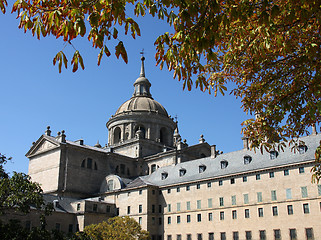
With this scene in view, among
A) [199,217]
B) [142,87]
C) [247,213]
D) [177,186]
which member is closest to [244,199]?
[247,213]

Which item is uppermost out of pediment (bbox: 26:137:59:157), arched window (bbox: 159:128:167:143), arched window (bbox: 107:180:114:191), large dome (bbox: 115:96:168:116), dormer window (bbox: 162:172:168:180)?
large dome (bbox: 115:96:168:116)

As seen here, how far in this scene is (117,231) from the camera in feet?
139

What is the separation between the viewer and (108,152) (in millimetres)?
63438

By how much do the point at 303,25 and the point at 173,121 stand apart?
65522mm

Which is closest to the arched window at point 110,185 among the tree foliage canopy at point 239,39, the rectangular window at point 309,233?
the rectangular window at point 309,233

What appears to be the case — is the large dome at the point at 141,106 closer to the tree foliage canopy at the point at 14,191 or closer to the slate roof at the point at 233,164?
the slate roof at the point at 233,164

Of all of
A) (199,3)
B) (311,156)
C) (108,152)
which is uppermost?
(108,152)

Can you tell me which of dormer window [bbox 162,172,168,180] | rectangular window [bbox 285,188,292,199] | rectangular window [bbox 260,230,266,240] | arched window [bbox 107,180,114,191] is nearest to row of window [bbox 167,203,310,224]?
rectangular window [bbox 285,188,292,199]

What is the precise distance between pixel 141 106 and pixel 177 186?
2664 centimetres

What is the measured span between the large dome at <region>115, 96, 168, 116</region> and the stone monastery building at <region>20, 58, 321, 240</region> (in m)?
1.11

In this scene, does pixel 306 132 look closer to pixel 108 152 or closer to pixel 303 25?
pixel 303 25

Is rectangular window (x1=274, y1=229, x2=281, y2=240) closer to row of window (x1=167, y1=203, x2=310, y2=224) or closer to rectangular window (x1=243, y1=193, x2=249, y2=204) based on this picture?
row of window (x1=167, y1=203, x2=310, y2=224)

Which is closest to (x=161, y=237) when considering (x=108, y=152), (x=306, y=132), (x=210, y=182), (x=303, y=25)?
(x=210, y=182)

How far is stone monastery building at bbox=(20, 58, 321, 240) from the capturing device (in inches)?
1625
